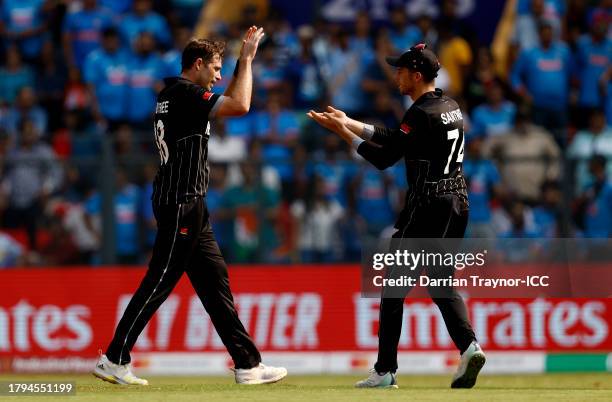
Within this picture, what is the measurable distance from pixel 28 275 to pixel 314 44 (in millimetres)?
5673

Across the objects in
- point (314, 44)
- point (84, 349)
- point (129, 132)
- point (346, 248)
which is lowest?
point (84, 349)

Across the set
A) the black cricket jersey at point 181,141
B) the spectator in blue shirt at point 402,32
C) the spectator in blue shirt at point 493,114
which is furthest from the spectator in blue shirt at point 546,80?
the black cricket jersey at point 181,141

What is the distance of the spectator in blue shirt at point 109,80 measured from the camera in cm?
1845

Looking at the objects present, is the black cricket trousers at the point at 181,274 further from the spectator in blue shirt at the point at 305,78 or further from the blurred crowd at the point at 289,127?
the spectator in blue shirt at the point at 305,78

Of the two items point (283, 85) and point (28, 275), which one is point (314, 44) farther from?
point (28, 275)

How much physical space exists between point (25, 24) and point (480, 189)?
24.7 feet

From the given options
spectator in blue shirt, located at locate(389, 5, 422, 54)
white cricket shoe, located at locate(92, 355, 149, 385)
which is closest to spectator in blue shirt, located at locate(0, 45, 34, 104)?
spectator in blue shirt, located at locate(389, 5, 422, 54)

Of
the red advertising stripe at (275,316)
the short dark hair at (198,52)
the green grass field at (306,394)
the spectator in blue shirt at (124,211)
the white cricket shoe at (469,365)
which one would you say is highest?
the short dark hair at (198,52)

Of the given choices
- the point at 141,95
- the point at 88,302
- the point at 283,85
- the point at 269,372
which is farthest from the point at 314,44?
the point at 269,372

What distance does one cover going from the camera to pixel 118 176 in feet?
53.0

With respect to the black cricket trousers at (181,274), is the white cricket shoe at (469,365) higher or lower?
lower

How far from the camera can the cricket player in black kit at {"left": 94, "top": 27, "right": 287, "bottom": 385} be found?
10445 mm

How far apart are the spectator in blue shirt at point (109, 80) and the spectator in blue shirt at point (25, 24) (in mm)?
1228

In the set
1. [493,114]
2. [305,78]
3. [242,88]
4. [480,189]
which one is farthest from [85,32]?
[242,88]
